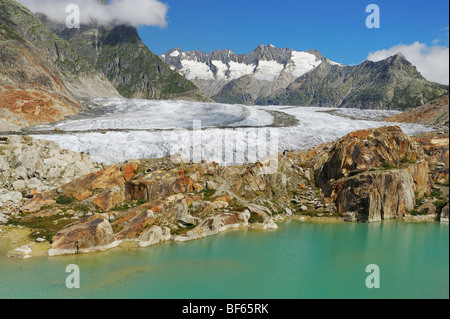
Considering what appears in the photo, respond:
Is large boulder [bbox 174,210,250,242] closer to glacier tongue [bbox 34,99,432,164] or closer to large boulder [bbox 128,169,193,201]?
large boulder [bbox 128,169,193,201]

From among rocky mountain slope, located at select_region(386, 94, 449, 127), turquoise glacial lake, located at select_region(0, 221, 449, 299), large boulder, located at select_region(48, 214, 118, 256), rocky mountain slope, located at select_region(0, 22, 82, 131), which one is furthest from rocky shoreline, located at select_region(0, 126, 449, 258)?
rocky mountain slope, located at select_region(386, 94, 449, 127)

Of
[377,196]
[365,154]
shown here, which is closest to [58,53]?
[365,154]

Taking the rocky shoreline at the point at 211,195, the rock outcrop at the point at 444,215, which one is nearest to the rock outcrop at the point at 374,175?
the rocky shoreline at the point at 211,195

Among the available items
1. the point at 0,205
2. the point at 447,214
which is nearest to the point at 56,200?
the point at 0,205

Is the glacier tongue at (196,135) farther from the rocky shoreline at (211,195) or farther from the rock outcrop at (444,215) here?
the rock outcrop at (444,215)

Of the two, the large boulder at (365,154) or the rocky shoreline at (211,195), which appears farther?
the large boulder at (365,154)

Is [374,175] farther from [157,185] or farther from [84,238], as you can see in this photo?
[84,238]
